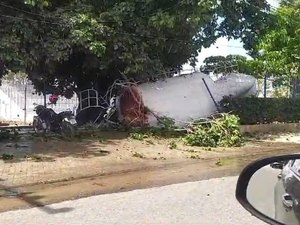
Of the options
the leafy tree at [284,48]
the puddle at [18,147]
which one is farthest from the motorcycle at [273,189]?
the leafy tree at [284,48]

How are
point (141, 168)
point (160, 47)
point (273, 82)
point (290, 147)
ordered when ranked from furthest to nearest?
1. point (273, 82)
2. point (160, 47)
3. point (290, 147)
4. point (141, 168)

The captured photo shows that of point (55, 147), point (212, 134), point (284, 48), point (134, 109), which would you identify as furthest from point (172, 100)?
point (284, 48)

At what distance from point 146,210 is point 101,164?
4043 millimetres

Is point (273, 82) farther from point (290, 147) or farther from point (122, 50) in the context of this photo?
point (122, 50)

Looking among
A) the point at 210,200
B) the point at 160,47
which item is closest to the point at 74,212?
the point at 210,200

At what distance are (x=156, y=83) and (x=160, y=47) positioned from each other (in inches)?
52.8

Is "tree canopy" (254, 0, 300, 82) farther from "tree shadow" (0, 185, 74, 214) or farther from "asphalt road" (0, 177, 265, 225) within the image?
"tree shadow" (0, 185, 74, 214)

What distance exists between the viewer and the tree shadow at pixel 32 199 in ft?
21.1

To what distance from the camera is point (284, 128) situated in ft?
58.9

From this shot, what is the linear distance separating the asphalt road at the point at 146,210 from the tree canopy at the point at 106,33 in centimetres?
656

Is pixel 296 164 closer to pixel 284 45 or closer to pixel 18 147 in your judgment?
pixel 18 147

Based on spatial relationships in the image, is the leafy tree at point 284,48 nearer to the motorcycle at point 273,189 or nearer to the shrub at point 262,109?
the shrub at point 262,109

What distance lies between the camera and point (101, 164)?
10.2 m

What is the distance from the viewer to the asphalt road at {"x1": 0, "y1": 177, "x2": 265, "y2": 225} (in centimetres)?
578
